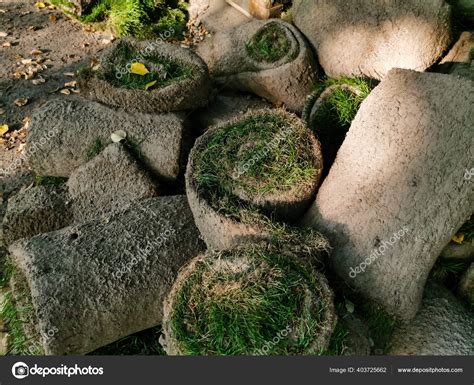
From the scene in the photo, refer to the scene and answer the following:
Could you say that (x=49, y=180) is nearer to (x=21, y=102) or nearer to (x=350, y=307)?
(x=21, y=102)

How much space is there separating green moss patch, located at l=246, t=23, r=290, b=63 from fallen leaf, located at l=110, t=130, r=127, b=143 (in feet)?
4.66

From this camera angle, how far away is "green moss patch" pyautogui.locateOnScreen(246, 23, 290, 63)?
467 cm

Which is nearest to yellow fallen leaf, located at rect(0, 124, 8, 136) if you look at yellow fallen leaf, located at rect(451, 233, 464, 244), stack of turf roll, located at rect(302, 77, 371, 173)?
stack of turf roll, located at rect(302, 77, 371, 173)

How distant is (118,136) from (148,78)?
56cm

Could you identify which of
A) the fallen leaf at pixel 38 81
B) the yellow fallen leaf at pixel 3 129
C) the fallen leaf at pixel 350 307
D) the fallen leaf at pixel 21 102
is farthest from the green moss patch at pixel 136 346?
the fallen leaf at pixel 38 81

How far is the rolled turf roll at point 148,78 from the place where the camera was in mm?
4141

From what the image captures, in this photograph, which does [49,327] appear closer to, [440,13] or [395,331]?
[395,331]

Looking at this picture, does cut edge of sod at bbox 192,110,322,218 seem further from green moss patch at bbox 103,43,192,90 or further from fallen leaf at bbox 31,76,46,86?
fallen leaf at bbox 31,76,46,86

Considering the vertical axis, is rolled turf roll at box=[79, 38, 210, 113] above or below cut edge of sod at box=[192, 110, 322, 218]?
below

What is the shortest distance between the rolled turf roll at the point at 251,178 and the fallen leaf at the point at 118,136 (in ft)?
3.12

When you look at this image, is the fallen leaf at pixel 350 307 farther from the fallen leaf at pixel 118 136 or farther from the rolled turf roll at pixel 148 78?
the fallen leaf at pixel 118 136

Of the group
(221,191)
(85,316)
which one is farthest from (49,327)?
(221,191)

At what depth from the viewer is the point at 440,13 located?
13.3 feet

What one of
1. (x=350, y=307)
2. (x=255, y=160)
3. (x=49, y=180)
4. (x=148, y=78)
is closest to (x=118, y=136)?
(x=148, y=78)
